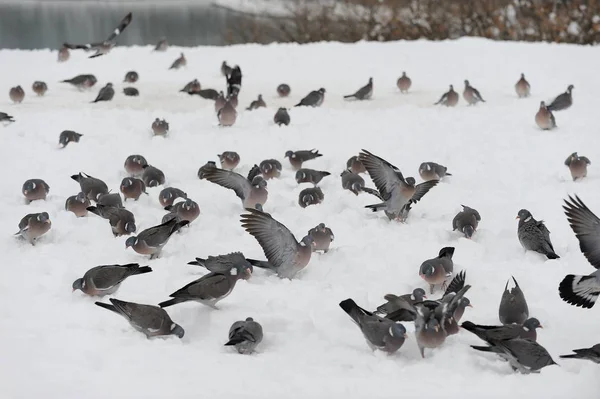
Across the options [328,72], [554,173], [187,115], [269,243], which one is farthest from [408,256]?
[328,72]

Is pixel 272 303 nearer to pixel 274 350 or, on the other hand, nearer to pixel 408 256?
pixel 274 350

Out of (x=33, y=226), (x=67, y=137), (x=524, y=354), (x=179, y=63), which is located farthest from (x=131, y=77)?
(x=524, y=354)

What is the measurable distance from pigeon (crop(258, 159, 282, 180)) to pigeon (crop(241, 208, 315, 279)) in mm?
2453

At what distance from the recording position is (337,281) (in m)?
5.25

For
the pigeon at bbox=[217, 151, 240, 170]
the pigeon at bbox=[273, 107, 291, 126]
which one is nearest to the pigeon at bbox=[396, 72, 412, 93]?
the pigeon at bbox=[273, 107, 291, 126]

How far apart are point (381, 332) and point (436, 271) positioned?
39.0 inches

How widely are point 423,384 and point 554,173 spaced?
4.40 metres

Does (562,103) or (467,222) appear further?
(562,103)

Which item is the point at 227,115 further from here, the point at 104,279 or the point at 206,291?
the point at 206,291

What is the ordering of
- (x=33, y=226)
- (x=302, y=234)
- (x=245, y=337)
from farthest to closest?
(x=302, y=234) → (x=33, y=226) → (x=245, y=337)

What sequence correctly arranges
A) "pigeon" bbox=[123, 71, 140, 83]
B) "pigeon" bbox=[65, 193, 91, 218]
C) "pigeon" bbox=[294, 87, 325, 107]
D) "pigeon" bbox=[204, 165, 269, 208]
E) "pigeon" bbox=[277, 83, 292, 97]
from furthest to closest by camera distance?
"pigeon" bbox=[123, 71, 140, 83], "pigeon" bbox=[277, 83, 292, 97], "pigeon" bbox=[294, 87, 325, 107], "pigeon" bbox=[204, 165, 269, 208], "pigeon" bbox=[65, 193, 91, 218]

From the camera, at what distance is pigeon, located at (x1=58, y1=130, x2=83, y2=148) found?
846 cm

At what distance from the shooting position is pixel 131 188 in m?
6.93

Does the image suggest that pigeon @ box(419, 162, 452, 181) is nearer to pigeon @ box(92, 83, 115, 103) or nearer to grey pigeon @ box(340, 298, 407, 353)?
grey pigeon @ box(340, 298, 407, 353)
